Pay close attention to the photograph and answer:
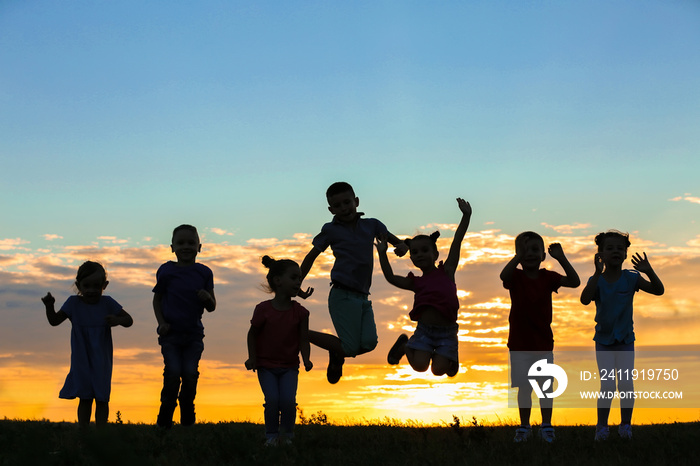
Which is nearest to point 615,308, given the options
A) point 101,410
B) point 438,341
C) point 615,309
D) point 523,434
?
point 615,309

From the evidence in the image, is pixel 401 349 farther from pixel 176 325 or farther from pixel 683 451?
pixel 683 451

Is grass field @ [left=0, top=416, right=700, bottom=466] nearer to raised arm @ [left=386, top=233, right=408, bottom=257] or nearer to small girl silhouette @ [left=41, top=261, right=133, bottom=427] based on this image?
small girl silhouette @ [left=41, top=261, right=133, bottom=427]

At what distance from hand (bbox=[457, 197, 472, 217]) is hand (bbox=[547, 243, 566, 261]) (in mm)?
1321

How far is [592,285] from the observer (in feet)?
36.1

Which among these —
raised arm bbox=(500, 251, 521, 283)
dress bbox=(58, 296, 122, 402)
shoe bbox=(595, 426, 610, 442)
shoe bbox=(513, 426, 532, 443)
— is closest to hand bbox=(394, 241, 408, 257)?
raised arm bbox=(500, 251, 521, 283)

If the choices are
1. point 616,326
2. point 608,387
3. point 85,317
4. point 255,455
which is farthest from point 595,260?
point 85,317

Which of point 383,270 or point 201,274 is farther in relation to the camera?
point 201,274

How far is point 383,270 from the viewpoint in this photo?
10.9 metres

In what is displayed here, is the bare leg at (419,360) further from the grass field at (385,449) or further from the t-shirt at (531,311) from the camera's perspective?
the t-shirt at (531,311)

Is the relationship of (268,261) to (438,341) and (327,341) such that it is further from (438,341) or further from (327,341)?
(438,341)

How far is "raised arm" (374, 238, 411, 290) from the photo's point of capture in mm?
10898

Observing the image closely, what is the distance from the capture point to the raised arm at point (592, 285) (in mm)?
10867

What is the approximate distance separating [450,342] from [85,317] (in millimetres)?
5627

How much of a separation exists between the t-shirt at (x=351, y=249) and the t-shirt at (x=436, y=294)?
0.86m
